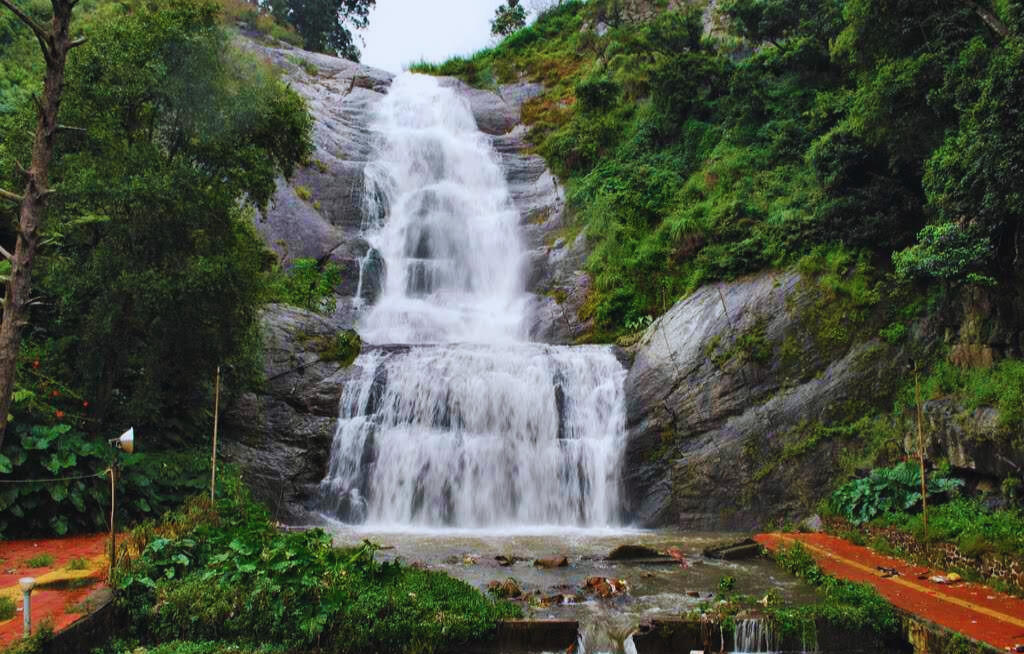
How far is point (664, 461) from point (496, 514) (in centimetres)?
378

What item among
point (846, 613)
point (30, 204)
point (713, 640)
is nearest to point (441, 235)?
point (30, 204)

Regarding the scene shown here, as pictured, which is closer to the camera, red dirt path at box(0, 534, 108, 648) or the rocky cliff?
red dirt path at box(0, 534, 108, 648)

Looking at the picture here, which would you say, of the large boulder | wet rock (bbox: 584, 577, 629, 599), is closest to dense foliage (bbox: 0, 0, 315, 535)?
the large boulder

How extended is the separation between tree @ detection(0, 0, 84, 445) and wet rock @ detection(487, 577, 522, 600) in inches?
216

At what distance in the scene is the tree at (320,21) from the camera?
44250mm

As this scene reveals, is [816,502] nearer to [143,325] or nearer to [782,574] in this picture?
[782,574]

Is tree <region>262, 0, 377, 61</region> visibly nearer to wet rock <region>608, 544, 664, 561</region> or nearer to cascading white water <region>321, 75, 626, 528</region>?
cascading white water <region>321, 75, 626, 528</region>

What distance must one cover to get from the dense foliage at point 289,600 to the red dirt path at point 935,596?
453cm

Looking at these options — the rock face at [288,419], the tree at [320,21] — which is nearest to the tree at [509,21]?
the tree at [320,21]

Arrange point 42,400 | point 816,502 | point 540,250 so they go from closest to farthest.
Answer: point 42,400 < point 816,502 < point 540,250

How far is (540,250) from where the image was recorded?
2544cm

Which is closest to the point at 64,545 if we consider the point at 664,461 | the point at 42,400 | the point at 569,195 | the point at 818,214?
the point at 42,400

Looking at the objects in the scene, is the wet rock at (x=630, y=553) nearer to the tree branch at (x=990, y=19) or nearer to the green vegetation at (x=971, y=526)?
the green vegetation at (x=971, y=526)

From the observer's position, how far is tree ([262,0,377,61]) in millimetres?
44250
